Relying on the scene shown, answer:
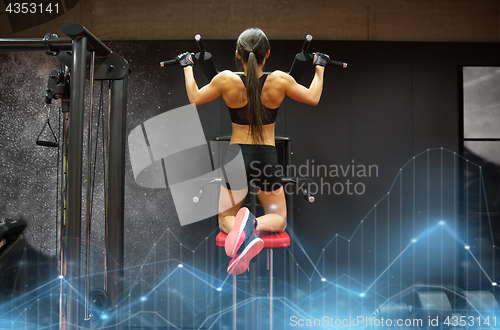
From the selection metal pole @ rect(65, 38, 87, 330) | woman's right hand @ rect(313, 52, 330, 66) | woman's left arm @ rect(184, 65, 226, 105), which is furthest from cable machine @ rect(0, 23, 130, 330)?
woman's right hand @ rect(313, 52, 330, 66)

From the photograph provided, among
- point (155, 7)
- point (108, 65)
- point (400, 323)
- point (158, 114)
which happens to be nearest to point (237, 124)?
point (108, 65)

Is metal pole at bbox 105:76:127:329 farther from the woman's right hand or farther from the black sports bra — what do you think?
the woman's right hand

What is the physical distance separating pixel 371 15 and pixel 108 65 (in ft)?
7.48

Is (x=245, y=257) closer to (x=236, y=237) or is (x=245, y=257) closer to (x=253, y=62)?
(x=236, y=237)

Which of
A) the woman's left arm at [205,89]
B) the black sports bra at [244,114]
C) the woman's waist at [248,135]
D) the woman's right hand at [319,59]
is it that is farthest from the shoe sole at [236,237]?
the woman's right hand at [319,59]

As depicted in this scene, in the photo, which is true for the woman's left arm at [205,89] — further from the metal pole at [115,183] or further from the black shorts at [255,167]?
the metal pole at [115,183]

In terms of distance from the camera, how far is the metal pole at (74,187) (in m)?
1.30

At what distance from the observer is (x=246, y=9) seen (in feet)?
8.72

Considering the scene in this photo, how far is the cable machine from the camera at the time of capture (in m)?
1.30

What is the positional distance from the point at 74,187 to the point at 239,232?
74 centimetres

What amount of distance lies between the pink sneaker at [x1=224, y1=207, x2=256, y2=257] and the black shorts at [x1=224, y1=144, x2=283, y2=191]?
19cm

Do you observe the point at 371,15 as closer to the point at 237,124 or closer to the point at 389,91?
the point at 389,91

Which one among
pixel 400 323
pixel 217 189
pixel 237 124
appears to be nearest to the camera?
pixel 237 124

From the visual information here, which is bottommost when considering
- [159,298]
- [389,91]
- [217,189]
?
[159,298]
